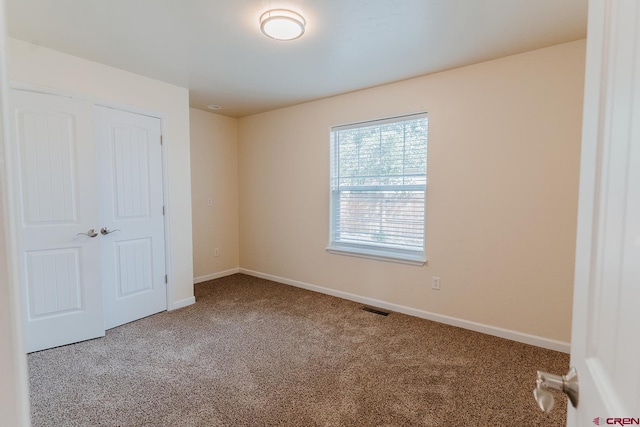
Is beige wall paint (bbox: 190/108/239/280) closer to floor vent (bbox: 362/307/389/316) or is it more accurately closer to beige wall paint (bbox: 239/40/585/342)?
beige wall paint (bbox: 239/40/585/342)

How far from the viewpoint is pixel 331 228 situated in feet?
12.9

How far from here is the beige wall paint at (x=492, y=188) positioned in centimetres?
246

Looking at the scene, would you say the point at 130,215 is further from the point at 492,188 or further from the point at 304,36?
the point at 492,188

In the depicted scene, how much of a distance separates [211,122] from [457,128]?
135 inches

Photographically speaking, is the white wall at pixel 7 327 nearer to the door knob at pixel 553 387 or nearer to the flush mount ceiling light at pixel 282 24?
the door knob at pixel 553 387

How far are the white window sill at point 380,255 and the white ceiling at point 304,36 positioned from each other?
1.89 meters

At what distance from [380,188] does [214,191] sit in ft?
8.53

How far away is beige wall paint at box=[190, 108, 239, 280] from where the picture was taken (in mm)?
4434

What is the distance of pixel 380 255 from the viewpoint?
350 cm

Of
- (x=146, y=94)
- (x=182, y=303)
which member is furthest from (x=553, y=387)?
(x=146, y=94)

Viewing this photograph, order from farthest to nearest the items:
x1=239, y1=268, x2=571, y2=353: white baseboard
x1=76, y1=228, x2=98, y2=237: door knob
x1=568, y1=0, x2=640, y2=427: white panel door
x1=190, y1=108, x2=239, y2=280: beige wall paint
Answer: x1=190, y1=108, x2=239, y2=280: beige wall paint → x1=76, y1=228, x2=98, y2=237: door knob → x1=239, y1=268, x2=571, y2=353: white baseboard → x1=568, y1=0, x2=640, y2=427: white panel door

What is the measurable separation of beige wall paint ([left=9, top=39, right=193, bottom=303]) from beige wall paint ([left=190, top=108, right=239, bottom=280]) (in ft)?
2.77

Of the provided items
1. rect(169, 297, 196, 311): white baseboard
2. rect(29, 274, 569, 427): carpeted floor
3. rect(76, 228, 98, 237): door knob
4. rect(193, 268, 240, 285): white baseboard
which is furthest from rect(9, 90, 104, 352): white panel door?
rect(193, 268, 240, 285): white baseboard

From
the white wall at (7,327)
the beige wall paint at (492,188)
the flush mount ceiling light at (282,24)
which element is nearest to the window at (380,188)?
the beige wall paint at (492,188)
